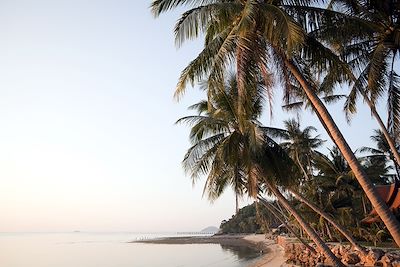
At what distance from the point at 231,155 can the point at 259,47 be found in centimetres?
518

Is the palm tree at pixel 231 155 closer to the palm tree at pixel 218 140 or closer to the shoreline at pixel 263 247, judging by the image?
the palm tree at pixel 218 140

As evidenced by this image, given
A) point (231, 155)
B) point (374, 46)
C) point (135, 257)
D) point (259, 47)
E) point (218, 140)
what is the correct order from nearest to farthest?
point (259, 47) < point (374, 46) < point (231, 155) < point (218, 140) < point (135, 257)

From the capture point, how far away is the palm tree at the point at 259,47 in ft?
24.0

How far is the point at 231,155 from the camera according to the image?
1261cm

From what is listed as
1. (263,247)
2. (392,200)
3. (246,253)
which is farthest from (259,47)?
(263,247)

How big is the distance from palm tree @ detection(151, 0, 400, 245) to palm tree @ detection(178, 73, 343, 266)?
3.56 metres

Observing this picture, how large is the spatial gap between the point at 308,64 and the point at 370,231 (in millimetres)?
16052

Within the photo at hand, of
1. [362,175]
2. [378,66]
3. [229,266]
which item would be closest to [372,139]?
[229,266]

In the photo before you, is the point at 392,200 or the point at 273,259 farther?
the point at 273,259

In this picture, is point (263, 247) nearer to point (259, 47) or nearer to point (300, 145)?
point (300, 145)

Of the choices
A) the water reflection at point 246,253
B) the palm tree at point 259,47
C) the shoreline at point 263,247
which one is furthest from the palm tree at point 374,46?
the water reflection at point 246,253

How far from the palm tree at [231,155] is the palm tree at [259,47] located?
140 inches

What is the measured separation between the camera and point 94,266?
37000mm

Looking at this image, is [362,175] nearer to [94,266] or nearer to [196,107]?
[196,107]
